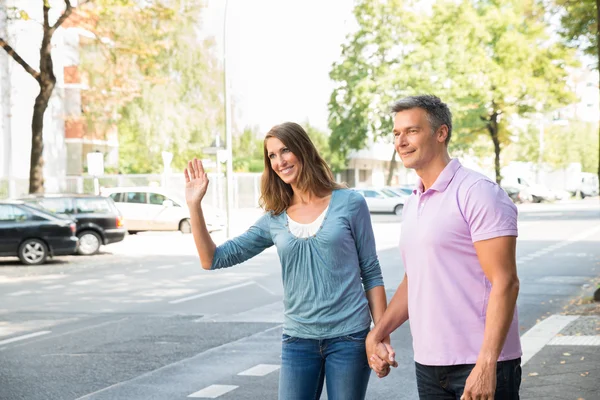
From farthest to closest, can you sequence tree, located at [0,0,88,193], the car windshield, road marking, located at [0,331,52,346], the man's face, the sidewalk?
1. the car windshield
2. tree, located at [0,0,88,193]
3. road marking, located at [0,331,52,346]
4. the sidewalk
5. the man's face

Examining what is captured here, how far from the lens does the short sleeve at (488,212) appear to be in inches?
129

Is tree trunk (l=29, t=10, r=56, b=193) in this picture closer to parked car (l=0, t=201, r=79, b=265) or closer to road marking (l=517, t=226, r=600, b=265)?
parked car (l=0, t=201, r=79, b=265)

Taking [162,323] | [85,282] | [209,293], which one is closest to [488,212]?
[162,323]

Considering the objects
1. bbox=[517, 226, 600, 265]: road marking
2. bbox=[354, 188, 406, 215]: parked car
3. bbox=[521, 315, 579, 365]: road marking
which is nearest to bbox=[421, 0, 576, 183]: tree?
bbox=[354, 188, 406, 215]: parked car

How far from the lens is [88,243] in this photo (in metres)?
25.0

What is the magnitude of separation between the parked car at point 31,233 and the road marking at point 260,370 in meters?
14.3

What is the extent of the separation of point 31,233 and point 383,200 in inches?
1144

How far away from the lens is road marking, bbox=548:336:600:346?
9.27 m

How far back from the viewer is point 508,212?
3316 mm

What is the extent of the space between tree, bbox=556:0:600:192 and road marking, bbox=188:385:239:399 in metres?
11.1

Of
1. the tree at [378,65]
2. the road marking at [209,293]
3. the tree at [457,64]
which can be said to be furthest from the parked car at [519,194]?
the road marking at [209,293]

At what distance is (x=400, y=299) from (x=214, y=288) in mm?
12622

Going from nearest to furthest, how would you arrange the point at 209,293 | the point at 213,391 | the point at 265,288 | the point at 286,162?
the point at 286,162 → the point at 213,391 → the point at 209,293 → the point at 265,288

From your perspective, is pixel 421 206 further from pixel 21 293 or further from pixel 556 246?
pixel 556 246
